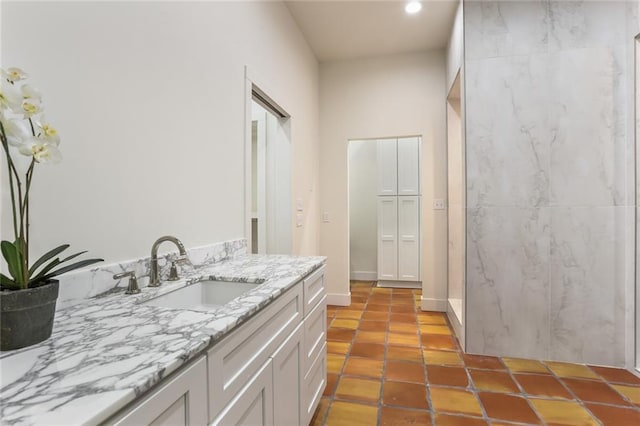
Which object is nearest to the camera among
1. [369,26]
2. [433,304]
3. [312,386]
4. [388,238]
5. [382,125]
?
[312,386]

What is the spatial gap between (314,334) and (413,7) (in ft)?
9.58

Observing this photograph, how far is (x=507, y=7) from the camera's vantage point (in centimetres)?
249

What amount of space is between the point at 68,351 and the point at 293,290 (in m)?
0.82

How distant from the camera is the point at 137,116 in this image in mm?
1292

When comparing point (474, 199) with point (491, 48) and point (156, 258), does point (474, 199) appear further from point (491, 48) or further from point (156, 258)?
point (156, 258)

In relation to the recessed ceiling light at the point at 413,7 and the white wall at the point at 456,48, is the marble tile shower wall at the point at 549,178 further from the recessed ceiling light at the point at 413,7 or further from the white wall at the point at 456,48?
the recessed ceiling light at the point at 413,7

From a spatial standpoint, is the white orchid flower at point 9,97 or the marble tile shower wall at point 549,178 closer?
the white orchid flower at point 9,97

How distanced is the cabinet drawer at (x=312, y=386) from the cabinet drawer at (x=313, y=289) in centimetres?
31

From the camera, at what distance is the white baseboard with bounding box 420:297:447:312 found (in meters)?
3.61

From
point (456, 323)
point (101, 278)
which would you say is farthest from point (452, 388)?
point (101, 278)

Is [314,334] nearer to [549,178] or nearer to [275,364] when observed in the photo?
[275,364]

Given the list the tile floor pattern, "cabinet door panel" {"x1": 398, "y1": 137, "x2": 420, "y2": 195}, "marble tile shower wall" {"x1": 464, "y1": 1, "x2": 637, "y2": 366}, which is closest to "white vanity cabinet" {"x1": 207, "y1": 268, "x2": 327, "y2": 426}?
the tile floor pattern

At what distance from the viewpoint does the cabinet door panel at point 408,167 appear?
4.45 metres

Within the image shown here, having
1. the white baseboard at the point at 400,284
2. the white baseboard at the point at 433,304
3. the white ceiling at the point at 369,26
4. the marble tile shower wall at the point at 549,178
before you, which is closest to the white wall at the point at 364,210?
the white baseboard at the point at 400,284
